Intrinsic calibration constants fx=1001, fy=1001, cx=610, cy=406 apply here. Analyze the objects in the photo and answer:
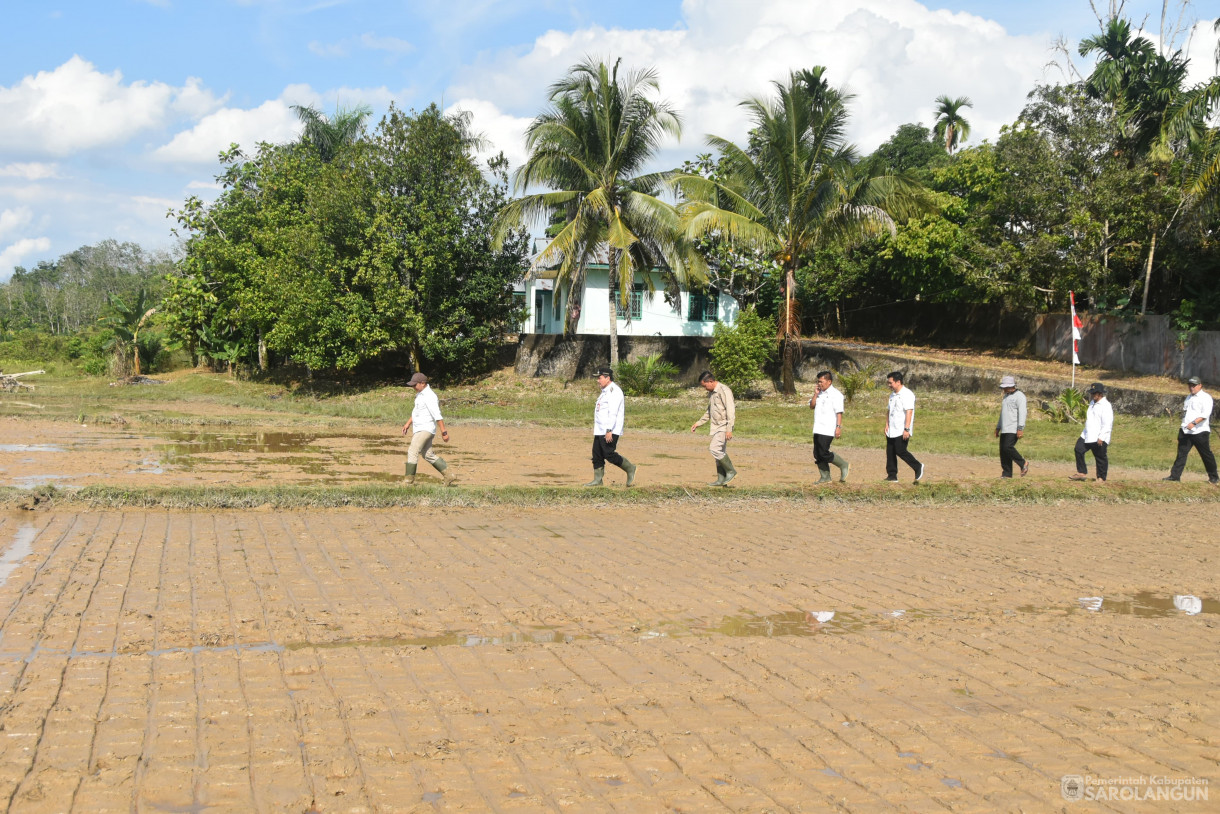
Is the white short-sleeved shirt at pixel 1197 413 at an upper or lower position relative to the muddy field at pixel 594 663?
upper

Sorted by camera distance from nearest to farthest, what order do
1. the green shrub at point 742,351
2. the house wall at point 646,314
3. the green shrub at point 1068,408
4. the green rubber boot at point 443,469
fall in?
1. the green rubber boot at point 443,469
2. the green shrub at point 1068,408
3. the green shrub at point 742,351
4. the house wall at point 646,314

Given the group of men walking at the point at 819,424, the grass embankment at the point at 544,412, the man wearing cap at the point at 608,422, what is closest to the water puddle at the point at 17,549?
the group of men walking at the point at 819,424

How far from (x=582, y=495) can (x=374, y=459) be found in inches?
242

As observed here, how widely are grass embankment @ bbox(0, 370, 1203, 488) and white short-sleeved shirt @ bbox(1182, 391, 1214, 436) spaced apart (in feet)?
12.4

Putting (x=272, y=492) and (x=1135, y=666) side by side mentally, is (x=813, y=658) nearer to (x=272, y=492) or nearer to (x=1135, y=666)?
(x=1135, y=666)

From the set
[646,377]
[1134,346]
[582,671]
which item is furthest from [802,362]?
[582,671]

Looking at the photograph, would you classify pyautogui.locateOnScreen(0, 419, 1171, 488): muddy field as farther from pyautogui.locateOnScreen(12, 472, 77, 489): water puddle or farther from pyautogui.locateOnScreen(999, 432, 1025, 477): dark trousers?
pyautogui.locateOnScreen(999, 432, 1025, 477): dark trousers

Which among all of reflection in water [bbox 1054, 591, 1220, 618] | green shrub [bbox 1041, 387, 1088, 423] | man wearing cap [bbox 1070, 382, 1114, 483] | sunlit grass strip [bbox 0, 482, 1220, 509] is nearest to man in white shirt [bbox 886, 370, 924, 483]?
sunlit grass strip [bbox 0, 482, 1220, 509]

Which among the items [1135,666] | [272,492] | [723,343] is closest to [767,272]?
[723,343]

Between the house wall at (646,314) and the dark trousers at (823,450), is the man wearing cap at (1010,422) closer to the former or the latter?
the dark trousers at (823,450)

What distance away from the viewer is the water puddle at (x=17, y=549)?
25.5ft

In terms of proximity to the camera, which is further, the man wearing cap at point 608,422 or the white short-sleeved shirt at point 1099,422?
the white short-sleeved shirt at point 1099,422

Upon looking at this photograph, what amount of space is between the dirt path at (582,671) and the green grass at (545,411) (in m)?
12.2

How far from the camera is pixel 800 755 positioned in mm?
4586
